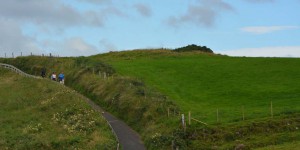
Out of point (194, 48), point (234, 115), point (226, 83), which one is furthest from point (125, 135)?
point (194, 48)

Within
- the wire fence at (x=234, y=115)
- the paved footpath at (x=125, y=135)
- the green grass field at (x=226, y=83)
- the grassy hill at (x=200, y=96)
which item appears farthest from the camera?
the green grass field at (x=226, y=83)

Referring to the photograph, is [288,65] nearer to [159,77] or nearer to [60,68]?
[159,77]

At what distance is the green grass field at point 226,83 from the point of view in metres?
44.1

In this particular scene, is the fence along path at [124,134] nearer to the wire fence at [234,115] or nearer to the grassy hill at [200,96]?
the grassy hill at [200,96]

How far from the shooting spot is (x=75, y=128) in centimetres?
4275

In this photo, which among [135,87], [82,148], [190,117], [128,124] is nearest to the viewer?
[82,148]

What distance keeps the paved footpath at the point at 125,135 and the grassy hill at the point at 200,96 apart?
71cm

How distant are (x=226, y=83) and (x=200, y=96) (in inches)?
289

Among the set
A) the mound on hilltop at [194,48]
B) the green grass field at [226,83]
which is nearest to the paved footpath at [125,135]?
the green grass field at [226,83]

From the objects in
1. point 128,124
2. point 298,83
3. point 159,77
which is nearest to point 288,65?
point 298,83

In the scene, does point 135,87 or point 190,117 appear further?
point 135,87

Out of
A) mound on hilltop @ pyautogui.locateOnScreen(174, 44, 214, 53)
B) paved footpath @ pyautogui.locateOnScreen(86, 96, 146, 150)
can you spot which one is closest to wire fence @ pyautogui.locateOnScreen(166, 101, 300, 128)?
paved footpath @ pyautogui.locateOnScreen(86, 96, 146, 150)

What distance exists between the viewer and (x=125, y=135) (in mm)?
42750

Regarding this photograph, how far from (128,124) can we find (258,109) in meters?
12.3
